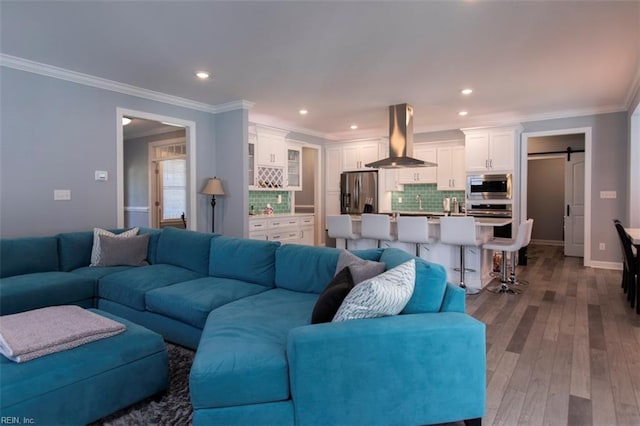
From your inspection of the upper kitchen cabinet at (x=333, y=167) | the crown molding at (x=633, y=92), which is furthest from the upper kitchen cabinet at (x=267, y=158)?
the crown molding at (x=633, y=92)

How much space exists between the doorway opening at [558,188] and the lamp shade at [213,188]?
16.6ft

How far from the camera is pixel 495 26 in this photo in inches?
116

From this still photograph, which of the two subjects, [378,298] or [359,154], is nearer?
[378,298]

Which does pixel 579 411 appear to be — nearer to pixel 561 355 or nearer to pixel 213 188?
pixel 561 355

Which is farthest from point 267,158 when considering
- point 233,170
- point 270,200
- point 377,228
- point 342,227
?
point 377,228

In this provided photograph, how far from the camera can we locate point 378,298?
167cm

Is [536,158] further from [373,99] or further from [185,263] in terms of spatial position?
[185,263]

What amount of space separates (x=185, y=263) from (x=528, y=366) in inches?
121

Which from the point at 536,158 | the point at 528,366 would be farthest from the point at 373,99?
the point at 536,158

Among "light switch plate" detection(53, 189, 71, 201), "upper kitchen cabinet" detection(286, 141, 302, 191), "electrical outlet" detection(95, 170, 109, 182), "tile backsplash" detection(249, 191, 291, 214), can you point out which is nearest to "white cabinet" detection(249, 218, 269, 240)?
"tile backsplash" detection(249, 191, 291, 214)

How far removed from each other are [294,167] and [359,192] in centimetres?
148

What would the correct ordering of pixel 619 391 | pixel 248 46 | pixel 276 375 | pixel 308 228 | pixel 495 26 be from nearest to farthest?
1. pixel 276 375
2. pixel 619 391
3. pixel 495 26
4. pixel 248 46
5. pixel 308 228

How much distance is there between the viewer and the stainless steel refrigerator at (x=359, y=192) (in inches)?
296

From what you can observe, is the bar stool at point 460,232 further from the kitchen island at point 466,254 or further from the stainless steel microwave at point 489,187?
the stainless steel microwave at point 489,187
